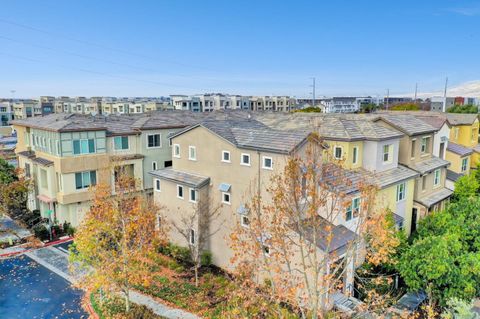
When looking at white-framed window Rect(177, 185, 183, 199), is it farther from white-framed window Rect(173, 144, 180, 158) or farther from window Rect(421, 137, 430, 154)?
window Rect(421, 137, 430, 154)

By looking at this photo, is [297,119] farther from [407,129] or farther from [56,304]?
[56,304]

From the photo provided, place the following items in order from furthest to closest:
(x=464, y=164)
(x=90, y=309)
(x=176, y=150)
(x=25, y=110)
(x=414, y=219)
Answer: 1. (x=25, y=110)
2. (x=464, y=164)
3. (x=414, y=219)
4. (x=176, y=150)
5. (x=90, y=309)

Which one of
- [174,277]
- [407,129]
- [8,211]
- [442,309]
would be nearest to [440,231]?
[442,309]

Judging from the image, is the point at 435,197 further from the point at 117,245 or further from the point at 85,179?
the point at 85,179

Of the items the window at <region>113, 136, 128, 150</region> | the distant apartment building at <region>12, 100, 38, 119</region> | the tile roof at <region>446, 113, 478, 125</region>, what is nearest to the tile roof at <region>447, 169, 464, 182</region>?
the tile roof at <region>446, 113, 478, 125</region>

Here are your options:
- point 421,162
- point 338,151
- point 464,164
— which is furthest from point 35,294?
point 464,164

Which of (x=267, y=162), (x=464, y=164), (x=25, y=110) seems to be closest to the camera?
(x=267, y=162)

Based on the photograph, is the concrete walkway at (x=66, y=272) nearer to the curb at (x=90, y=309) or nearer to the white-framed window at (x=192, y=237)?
the curb at (x=90, y=309)
